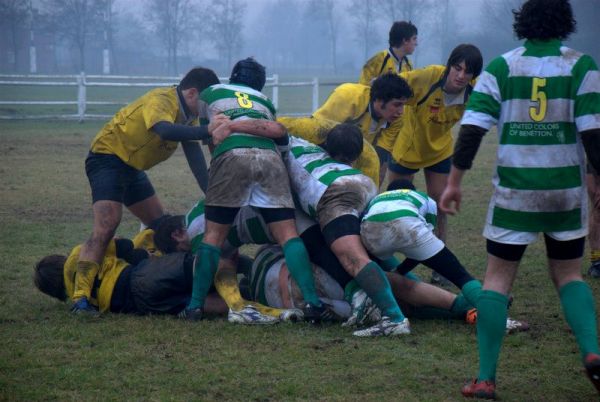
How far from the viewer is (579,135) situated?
4.18m

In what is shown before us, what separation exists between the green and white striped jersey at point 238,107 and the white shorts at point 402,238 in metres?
0.91

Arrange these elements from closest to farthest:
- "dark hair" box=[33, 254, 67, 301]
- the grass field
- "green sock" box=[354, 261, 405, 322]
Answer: the grass field < "green sock" box=[354, 261, 405, 322] < "dark hair" box=[33, 254, 67, 301]

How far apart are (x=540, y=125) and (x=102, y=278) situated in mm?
3249

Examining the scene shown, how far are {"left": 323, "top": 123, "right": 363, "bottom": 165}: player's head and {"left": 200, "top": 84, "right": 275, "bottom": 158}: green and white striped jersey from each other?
0.41 m

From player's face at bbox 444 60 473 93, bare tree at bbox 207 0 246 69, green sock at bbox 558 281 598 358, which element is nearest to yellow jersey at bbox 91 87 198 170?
player's face at bbox 444 60 473 93

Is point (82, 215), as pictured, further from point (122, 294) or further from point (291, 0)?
point (291, 0)

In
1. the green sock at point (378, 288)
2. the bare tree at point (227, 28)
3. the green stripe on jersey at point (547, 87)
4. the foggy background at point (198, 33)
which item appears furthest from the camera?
the bare tree at point (227, 28)

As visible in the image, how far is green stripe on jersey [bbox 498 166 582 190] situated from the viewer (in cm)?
415

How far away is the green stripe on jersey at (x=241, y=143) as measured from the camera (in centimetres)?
584

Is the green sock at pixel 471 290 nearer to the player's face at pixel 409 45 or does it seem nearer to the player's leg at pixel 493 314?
the player's leg at pixel 493 314

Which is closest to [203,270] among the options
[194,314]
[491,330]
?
[194,314]

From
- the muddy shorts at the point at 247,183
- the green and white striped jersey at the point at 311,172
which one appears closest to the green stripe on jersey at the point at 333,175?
the green and white striped jersey at the point at 311,172

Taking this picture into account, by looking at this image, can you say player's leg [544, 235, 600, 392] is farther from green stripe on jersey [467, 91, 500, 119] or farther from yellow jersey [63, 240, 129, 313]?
yellow jersey [63, 240, 129, 313]

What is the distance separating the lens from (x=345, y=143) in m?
6.02
